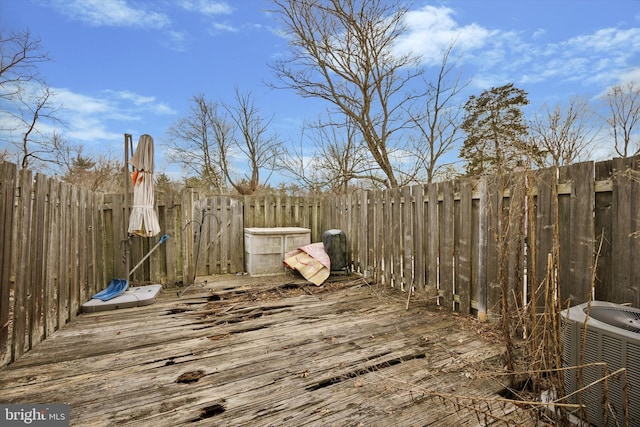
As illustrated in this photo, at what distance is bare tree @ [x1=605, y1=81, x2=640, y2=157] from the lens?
8.23m

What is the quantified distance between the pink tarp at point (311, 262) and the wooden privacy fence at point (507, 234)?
75cm

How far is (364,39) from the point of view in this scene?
7.98 metres

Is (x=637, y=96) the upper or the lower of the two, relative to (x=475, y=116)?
lower

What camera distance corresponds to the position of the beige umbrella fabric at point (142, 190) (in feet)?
13.7

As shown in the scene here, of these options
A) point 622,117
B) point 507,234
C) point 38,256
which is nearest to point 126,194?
point 38,256

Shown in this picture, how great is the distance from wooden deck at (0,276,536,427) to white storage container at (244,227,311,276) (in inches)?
81.6

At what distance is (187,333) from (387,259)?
10.3 ft

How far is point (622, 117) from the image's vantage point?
834 cm

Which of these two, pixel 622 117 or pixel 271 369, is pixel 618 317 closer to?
pixel 271 369

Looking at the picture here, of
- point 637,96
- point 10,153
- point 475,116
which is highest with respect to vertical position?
point 475,116

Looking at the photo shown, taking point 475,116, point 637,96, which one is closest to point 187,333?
point 637,96

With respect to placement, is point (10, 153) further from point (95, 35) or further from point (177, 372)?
point (177, 372)

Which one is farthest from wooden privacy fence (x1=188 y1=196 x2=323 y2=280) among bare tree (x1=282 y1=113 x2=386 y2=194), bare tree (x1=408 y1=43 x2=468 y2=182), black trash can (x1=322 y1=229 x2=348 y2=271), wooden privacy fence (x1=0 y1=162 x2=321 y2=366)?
bare tree (x1=408 y1=43 x2=468 y2=182)

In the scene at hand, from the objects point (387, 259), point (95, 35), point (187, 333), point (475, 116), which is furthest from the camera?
point (475, 116)
